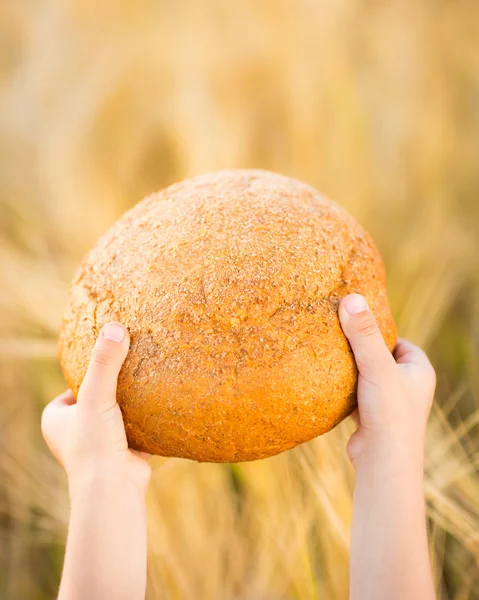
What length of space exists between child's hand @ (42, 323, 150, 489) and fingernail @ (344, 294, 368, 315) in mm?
321

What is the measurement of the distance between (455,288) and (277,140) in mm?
714

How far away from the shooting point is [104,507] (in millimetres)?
959

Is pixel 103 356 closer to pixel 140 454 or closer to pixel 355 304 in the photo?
pixel 140 454

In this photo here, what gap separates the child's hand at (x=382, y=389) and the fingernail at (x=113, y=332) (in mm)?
316

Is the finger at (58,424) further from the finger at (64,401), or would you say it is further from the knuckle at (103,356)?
the knuckle at (103,356)

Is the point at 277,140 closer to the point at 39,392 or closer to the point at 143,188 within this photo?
the point at 143,188

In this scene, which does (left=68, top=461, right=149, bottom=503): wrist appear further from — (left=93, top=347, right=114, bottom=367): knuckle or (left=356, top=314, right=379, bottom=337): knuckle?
(left=356, top=314, right=379, bottom=337): knuckle

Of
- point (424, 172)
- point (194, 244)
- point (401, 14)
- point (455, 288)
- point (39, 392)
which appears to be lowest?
point (194, 244)

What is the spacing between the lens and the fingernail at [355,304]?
0.91 meters

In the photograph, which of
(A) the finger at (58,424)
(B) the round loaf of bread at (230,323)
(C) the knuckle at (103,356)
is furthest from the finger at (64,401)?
(C) the knuckle at (103,356)

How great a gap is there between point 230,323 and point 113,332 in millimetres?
167

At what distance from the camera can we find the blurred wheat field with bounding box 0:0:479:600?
1.58m

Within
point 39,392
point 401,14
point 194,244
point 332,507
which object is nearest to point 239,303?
point 194,244

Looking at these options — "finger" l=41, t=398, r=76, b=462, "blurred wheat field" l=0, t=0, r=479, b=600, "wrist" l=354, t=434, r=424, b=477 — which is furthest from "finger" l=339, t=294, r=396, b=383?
"blurred wheat field" l=0, t=0, r=479, b=600
